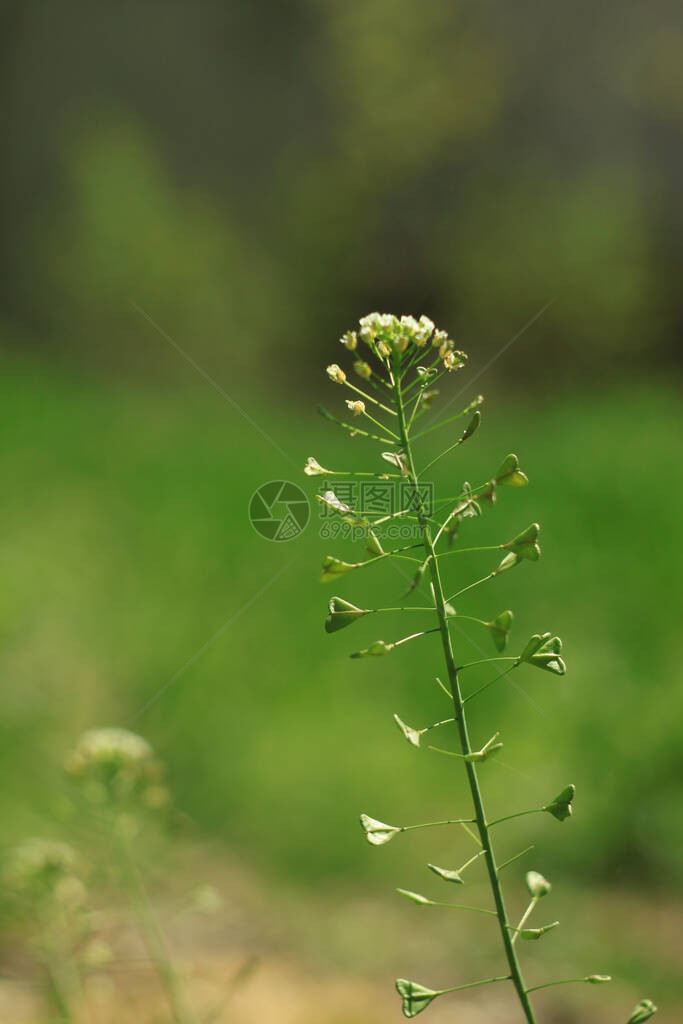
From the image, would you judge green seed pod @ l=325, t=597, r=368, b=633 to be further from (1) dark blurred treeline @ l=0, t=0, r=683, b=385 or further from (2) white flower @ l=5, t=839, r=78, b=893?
(1) dark blurred treeline @ l=0, t=0, r=683, b=385

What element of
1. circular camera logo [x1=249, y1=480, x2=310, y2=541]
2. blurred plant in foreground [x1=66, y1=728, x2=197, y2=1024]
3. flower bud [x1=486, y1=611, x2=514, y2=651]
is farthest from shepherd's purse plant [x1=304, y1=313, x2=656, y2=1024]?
circular camera logo [x1=249, y1=480, x2=310, y2=541]

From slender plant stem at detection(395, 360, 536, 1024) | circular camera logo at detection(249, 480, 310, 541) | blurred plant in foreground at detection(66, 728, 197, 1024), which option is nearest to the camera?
slender plant stem at detection(395, 360, 536, 1024)

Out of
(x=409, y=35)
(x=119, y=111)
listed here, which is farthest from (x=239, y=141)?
(x=409, y=35)

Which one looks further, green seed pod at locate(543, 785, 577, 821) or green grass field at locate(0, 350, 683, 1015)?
green grass field at locate(0, 350, 683, 1015)

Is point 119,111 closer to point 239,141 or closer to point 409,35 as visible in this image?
point 239,141

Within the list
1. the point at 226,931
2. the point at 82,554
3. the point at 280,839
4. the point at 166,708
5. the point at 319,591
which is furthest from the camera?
the point at 82,554

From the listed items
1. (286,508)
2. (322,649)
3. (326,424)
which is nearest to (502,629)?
(286,508)

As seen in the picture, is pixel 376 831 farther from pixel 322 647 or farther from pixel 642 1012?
pixel 322 647
